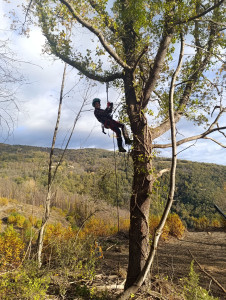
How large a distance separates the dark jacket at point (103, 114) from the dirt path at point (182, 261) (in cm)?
230

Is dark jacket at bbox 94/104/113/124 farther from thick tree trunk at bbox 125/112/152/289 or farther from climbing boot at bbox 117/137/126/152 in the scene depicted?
thick tree trunk at bbox 125/112/152/289

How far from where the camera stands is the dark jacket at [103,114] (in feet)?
13.7

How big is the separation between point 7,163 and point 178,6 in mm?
55302

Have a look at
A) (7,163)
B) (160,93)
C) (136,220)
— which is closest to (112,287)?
(136,220)

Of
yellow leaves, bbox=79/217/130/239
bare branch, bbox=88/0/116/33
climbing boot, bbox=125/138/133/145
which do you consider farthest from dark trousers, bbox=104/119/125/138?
yellow leaves, bbox=79/217/130/239

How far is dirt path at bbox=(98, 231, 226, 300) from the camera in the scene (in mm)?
4367

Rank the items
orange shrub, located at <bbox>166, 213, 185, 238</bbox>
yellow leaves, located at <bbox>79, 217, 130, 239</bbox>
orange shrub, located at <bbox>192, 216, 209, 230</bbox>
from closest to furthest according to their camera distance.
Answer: orange shrub, located at <bbox>166, 213, 185, 238</bbox> < yellow leaves, located at <bbox>79, 217, 130, 239</bbox> < orange shrub, located at <bbox>192, 216, 209, 230</bbox>

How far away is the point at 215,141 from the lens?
13.3 feet

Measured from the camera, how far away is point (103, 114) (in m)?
4.30

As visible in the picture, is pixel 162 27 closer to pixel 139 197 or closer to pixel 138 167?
pixel 138 167

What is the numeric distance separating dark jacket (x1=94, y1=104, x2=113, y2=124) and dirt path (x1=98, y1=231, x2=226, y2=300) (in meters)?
2.30

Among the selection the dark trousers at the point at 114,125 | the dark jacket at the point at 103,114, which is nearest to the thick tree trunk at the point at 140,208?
the dark trousers at the point at 114,125

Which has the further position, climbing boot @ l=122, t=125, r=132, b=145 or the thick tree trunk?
climbing boot @ l=122, t=125, r=132, b=145

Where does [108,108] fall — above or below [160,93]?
below
